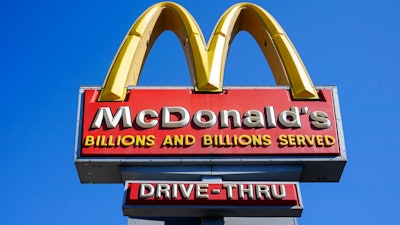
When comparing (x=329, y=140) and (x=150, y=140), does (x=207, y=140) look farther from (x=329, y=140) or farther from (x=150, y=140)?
(x=329, y=140)

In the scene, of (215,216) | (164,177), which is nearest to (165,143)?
(164,177)

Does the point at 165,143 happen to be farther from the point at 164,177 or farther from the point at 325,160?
the point at 325,160

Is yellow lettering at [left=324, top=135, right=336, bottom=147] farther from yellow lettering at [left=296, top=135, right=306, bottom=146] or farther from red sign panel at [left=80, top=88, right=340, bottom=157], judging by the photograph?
yellow lettering at [left=296, top=135, right=306, bottom=146]

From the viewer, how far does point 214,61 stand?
43.0ft

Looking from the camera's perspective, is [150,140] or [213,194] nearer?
[213,194]

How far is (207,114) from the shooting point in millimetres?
12133

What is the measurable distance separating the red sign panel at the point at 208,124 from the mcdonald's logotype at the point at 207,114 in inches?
0.8

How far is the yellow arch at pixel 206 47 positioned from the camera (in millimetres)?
12641

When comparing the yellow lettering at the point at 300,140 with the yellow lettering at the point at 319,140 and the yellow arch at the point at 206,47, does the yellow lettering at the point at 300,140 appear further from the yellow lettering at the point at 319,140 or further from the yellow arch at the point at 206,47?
the yellow arch at the point at 206,47

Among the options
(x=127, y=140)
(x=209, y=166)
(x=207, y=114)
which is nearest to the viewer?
(x=209, y=166)

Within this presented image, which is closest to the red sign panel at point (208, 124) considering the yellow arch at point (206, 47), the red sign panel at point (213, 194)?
the yellow arch at point (206, 47)

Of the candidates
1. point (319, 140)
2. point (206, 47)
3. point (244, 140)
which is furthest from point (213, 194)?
point (206, 47)

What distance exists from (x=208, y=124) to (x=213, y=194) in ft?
5.42

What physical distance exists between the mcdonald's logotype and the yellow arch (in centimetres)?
2
